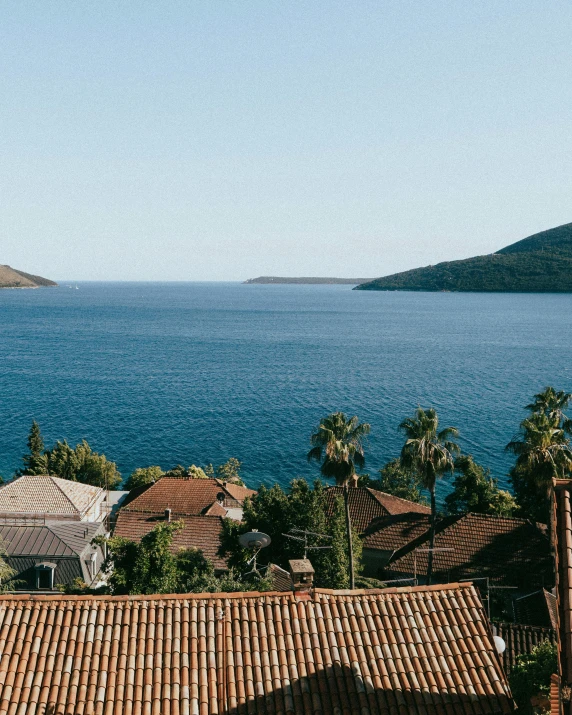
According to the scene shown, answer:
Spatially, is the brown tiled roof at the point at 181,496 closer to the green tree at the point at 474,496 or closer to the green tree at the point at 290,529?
the green tree at the point at 290,529

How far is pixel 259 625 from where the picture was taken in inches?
461

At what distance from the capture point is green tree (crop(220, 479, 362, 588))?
29.1 m

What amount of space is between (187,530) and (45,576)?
324 inches

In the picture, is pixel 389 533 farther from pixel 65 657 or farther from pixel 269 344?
pixel 269 344

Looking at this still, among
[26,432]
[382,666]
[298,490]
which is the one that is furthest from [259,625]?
[26,432]

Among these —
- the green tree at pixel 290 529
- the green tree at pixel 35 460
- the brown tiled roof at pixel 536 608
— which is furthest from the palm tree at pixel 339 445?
the green tree at pixel 35 460

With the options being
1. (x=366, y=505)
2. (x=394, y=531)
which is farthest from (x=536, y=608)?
(x=366, y=505)

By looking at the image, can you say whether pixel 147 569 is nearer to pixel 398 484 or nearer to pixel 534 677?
pixel 534 677

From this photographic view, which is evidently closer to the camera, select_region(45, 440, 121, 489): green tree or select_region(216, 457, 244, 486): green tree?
select_region(45, 440, 121, 489): green tree

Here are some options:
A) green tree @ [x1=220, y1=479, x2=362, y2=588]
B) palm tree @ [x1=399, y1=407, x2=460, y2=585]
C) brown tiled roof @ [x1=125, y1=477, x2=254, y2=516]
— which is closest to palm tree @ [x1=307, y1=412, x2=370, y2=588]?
green tree @ [x1=220, y1=479, x2=362, y2=588]

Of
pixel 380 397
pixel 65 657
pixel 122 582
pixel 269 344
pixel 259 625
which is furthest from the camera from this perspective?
pixel 269 344

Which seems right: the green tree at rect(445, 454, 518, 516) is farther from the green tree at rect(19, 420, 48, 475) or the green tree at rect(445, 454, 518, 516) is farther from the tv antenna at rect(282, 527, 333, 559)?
the green tree at rect(19, 420, 48, 475)

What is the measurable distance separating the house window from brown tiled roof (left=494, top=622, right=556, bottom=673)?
21309mm

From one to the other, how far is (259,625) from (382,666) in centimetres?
224
